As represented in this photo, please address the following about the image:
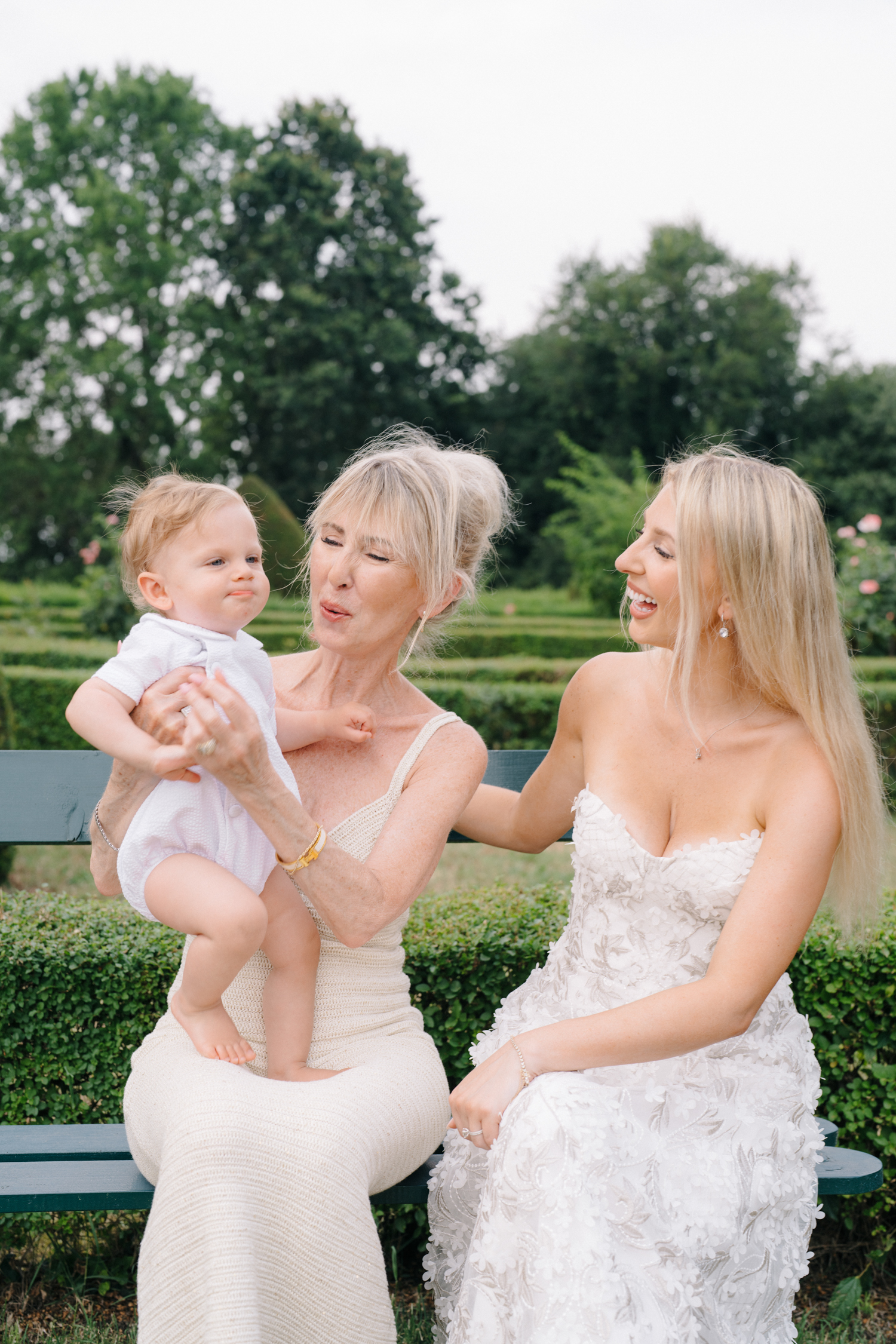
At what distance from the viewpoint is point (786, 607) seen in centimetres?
217

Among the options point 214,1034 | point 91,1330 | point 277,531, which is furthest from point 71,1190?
point 277,531

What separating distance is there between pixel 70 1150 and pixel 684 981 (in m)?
1.31

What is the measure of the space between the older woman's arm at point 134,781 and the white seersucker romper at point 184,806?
4 cm

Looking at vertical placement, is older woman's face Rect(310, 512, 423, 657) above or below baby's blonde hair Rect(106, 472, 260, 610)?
below

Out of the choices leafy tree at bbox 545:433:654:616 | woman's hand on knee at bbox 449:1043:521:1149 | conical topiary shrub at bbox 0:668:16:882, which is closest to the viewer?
woman's hand on knee at bbox 449:1043:521:1149

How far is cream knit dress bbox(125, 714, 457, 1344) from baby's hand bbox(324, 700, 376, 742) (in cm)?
35

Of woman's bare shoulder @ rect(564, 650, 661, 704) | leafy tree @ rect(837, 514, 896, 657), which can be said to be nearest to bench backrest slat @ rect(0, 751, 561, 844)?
woman's bare shoulder @ rect(564, 650, 661, 704)

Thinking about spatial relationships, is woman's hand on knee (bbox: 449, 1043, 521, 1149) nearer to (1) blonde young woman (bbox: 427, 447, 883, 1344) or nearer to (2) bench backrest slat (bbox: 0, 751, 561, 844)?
(1) blonde young woman (bbox: 427, 447, 883, 1344)

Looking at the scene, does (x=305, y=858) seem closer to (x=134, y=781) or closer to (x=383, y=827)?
(x=383, y=827)

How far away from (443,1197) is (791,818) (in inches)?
40.6

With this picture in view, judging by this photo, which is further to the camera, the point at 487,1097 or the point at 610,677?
the point at 610,677

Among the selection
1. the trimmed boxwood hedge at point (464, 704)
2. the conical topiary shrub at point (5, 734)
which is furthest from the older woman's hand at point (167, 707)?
the trimmed boxwood hedge at point (464, 704)

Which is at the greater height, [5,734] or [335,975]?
[335,975]

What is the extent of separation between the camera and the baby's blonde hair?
212 cm
